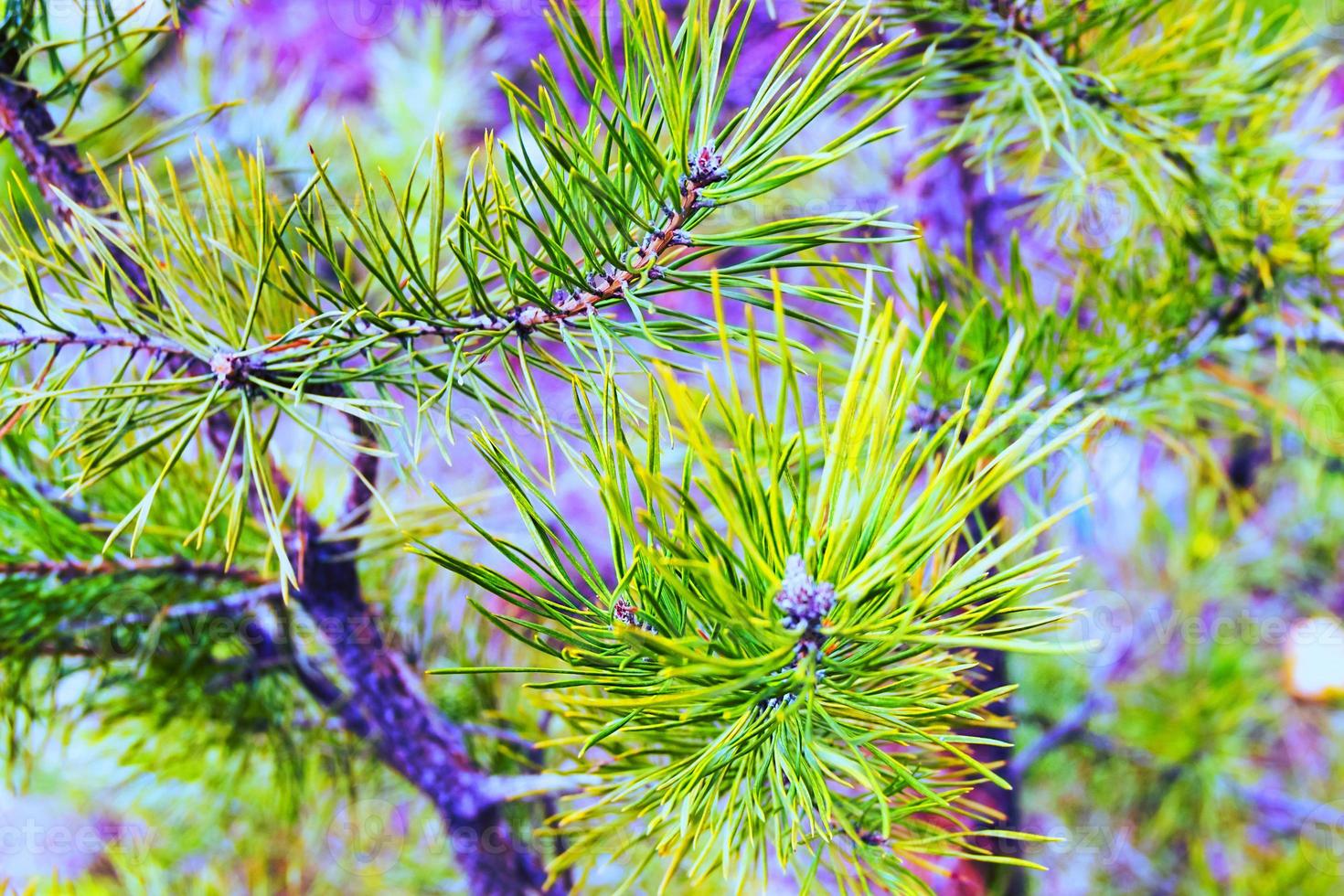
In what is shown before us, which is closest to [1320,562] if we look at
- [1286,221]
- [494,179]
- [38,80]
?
[1286,221]

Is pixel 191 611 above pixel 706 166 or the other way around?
the other way around

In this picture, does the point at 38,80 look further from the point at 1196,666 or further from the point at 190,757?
the point at 1196,666

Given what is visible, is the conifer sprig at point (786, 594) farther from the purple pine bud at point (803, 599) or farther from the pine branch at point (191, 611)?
the pine branch at point (191, 611)

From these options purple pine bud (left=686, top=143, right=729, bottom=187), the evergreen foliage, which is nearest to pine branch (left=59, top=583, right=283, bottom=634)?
the evergreen foliage

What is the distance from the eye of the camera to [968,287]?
13.5 inches

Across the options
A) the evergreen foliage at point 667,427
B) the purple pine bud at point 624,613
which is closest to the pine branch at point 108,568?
the evergreen foliage at point 667,427

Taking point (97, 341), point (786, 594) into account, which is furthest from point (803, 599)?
point (97, 341)

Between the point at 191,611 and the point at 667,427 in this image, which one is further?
the point at 191,611

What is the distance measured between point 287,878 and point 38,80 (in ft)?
1.43

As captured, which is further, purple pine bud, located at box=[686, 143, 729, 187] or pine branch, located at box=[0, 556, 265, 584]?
pine branch, located at box=[0, 556, 265, 584]

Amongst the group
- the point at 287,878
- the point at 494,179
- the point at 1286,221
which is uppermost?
the point at 1286,221

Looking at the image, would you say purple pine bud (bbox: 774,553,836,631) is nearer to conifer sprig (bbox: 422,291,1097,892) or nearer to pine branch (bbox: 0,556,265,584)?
conifer sprig (bbox: 422,291,1097,892)

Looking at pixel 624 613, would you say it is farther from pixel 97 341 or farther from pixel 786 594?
pixel 97 341

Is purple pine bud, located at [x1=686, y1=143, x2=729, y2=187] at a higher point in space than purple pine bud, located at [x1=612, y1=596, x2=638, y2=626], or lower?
higher
